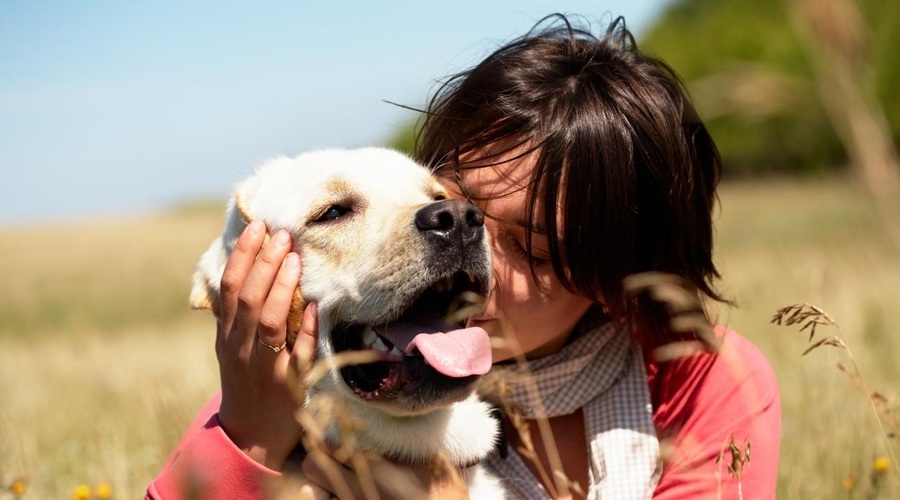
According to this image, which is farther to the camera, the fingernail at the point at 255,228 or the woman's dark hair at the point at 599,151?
the woman's dark hair at the point at 599,151

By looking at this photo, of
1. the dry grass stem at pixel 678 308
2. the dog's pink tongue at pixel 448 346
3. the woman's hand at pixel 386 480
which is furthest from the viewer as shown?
the woman's hand at pixel 386 480

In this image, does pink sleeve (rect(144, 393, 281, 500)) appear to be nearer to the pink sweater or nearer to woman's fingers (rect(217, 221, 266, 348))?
the pink sweater

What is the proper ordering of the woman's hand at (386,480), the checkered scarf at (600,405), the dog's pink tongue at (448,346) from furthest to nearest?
the checkered scarf at (600,405)
the woman's hand at (386,480)
the dog's pink tongue at (448,346)

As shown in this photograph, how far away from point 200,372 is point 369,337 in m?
3.40

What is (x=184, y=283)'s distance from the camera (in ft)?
56.1

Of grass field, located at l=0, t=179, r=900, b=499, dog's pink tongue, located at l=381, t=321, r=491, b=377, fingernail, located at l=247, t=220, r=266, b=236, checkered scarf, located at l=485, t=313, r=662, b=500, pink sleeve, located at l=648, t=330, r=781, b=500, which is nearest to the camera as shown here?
dog's pink tongue, located at l=381, t=321, r=491, b=377

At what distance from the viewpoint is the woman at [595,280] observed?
2.82 meters

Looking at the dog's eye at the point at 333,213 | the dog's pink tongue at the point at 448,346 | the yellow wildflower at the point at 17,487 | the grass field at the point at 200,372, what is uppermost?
the dog's eye at the point at 333,213

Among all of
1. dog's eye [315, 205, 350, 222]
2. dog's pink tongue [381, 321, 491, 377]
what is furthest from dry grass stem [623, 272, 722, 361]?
dog's eye [315, 205, 350, 222]

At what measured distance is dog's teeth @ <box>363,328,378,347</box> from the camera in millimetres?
2555

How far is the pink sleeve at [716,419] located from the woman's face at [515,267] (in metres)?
0.48

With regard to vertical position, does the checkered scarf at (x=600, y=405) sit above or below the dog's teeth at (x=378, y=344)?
below

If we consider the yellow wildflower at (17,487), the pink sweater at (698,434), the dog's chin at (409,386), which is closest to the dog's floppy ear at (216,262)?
the pink sweater at (698,434)

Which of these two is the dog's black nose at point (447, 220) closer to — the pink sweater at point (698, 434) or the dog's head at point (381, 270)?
the dog's head at point (381, 270)
